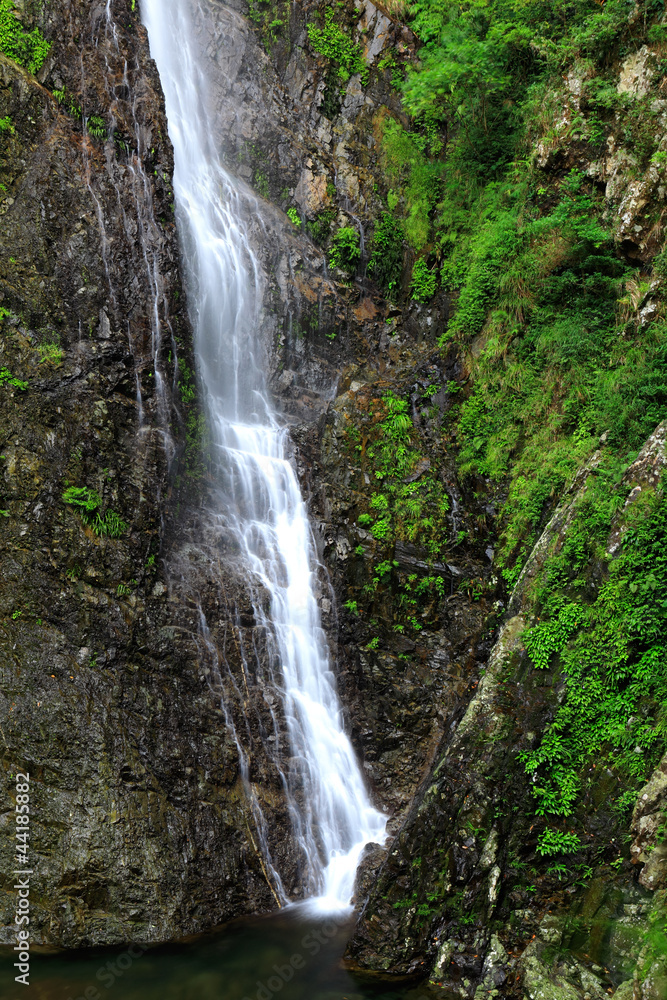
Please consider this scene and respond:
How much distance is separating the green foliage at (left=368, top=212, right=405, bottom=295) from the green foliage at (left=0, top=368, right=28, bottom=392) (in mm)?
8972

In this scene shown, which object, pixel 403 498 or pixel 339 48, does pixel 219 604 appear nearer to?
pixel 403 498

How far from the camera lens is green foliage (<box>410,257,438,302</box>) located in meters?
14.0

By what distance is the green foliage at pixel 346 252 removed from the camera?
1518 cm

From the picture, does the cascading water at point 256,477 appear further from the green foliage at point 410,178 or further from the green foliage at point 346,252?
the green foliage at point 410,178

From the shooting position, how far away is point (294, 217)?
15531 millimetres

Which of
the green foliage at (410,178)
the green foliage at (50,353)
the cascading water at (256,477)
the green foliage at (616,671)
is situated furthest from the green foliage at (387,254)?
the green foliage at (616,671)

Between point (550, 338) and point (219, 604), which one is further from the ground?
point (550, 338)

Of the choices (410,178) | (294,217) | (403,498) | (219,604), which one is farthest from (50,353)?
(410,178)

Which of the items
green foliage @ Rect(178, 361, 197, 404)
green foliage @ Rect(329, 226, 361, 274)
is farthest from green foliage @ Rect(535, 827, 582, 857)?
green foliage @ Rect(329, 226, 361, 274)

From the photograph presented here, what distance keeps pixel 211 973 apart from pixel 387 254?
1415 centimetres

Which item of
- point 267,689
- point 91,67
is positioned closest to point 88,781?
point 267,689

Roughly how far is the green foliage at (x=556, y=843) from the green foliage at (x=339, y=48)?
1778 cm

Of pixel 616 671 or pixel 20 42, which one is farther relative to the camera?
pixel 20 42

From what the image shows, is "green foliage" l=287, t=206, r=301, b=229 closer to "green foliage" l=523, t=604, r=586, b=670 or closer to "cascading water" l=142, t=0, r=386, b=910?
"cascading water" l=142, t=0, r=386, b=910
